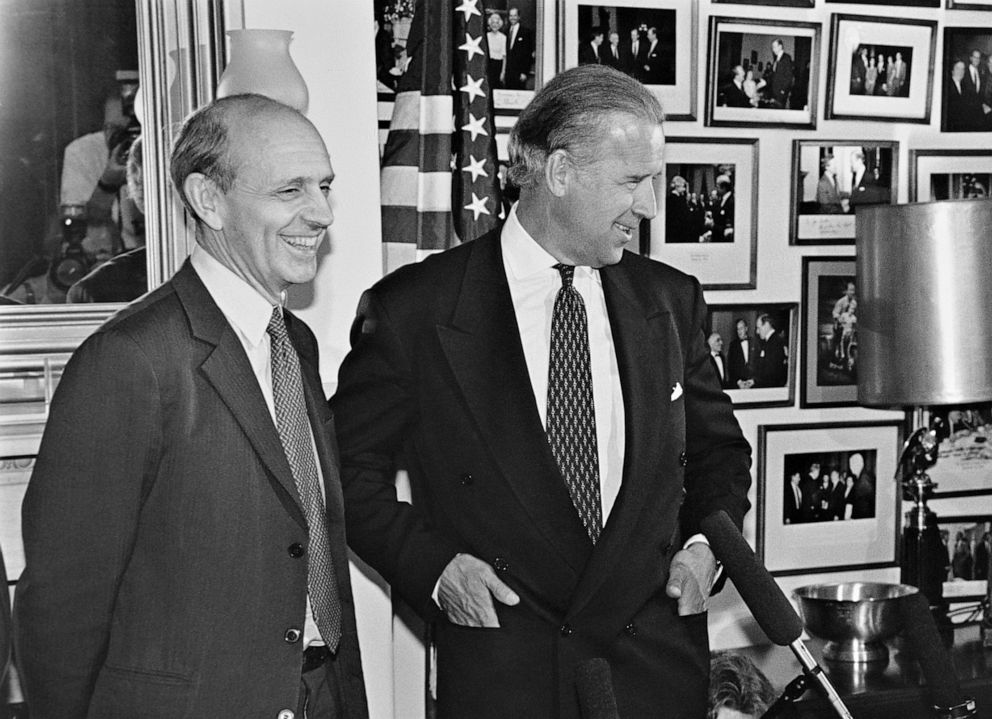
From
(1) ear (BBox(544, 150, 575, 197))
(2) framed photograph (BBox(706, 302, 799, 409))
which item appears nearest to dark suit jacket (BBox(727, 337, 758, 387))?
(2) framed photograph (BBox(706, 302, 799, 409))

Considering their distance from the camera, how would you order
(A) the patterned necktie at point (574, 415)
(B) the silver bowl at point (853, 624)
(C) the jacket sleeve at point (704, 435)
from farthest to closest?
(B) the silver bowl at point (853, 624)
(C) the jacket sleeve at point (704, 435)
(A) the patterned necktie at point (574, 415)

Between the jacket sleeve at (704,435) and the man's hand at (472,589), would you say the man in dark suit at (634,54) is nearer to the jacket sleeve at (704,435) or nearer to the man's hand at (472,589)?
the jacket sleeve at (704,435)

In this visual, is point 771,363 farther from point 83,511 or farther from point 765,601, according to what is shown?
point 83,511

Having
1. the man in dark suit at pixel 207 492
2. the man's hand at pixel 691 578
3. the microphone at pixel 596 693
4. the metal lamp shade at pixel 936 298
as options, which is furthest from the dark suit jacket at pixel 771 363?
the microphone at pixel 596 693

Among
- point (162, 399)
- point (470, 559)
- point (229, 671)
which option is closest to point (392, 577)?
A: point (470, 559)

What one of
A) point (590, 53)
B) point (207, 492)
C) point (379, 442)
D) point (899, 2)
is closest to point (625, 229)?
point (379, 442)

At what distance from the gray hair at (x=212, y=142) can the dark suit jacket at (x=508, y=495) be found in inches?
20.1

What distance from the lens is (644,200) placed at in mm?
2148

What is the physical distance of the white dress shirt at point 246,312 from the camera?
1.79 meters

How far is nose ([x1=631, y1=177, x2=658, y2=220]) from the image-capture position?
2.15 m

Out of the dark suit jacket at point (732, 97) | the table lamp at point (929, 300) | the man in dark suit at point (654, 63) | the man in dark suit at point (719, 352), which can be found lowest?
the man in dark suit at point (719, 352)

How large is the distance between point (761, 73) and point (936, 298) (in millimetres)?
862

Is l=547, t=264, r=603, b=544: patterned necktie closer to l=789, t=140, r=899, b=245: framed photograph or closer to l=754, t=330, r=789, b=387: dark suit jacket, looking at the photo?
l=754, t=330, r=789, b=387: dark suit jacket

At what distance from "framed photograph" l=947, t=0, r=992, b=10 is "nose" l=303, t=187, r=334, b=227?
2.65m
